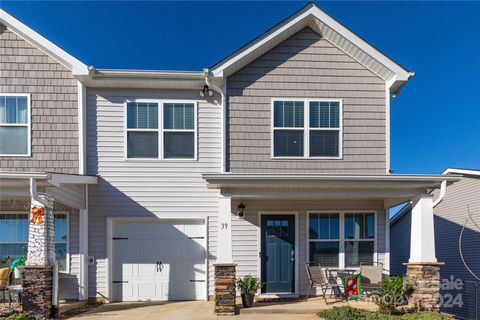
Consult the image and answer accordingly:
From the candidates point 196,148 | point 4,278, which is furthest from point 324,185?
point 4,278

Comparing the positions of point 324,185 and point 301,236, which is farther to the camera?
point 301,236

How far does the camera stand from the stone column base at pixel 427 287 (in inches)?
286

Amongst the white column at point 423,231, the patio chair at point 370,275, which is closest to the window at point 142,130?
the patio chair at point 370,275

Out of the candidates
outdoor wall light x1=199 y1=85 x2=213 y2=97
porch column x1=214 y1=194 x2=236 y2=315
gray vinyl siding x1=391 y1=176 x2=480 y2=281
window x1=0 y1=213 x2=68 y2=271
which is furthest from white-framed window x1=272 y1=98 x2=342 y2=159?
gray vinyl siding x1=391 y1=176 x2=480 y2=281

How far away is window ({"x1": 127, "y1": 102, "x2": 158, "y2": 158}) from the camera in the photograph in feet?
28.6

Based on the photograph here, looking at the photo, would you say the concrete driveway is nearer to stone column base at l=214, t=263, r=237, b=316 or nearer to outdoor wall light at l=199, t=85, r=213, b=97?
stone column base at l=214, t=263, r=237, b=316

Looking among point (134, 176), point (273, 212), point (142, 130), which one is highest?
point (142, 130)

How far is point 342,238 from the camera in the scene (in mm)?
9039

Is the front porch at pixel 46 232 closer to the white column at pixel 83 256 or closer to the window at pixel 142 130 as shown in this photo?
the white column at pixel 83 256

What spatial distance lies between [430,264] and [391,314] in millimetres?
1289

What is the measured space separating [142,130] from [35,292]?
3.99 m

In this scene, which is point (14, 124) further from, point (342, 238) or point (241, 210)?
point (342, 238)

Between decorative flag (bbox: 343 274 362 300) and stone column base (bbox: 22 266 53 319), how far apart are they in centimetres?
612

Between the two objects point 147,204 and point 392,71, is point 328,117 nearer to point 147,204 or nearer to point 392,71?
point 392,71
